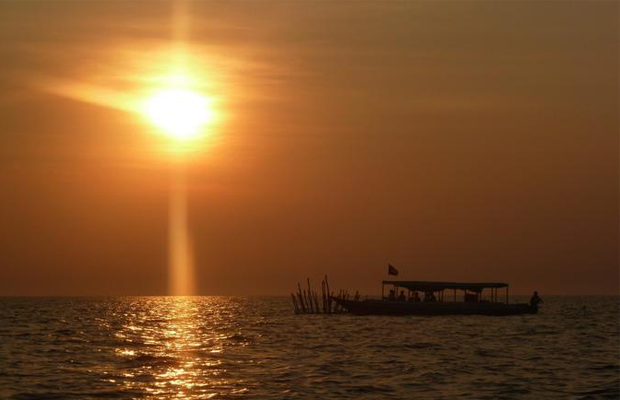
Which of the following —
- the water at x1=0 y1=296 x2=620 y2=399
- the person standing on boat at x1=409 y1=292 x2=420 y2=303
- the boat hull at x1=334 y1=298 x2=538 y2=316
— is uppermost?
the person standing on boat at x1=409 y1=292 x2=420 y2=303

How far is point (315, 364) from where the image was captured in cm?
5450

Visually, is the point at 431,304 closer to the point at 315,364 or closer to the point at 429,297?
the point at 429,297

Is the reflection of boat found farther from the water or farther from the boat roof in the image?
the water


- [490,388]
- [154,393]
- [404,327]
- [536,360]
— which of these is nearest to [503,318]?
[404,327]

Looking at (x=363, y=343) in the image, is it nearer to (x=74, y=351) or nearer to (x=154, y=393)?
(x=74, y=351)

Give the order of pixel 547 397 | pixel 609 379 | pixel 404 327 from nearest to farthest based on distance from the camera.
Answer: pixel 547 397, pixel 609 379, pixel 404 327

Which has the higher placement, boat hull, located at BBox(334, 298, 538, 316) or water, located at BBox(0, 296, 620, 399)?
boat hull, located at BBox(334, 298, 538, 316)

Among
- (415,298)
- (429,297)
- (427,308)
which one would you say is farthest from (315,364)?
(429,297)

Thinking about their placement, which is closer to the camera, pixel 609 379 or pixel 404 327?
pixel 609 379

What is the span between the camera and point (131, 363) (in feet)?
184

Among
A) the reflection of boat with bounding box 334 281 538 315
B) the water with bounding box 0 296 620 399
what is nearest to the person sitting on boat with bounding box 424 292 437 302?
the reflection of boat with bounding box 334 281 538 315

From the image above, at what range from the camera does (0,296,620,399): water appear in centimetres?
4328

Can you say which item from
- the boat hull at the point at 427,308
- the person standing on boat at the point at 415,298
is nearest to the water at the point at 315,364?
the boat hull at the point at 427,308

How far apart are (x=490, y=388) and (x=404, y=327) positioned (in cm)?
4767
